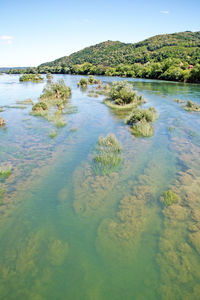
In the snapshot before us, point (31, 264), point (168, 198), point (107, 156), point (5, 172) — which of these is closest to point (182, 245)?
point (168, 198)

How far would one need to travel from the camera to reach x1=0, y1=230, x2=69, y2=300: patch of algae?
18.6ft

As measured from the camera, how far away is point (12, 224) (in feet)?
26.2

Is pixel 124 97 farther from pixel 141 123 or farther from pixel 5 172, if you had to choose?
pixel 5 172

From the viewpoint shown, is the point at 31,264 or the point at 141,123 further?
the point at 141,123

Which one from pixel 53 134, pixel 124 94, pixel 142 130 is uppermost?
pixel 124 94

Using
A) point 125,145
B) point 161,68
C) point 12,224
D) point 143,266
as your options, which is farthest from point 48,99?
point 161,68

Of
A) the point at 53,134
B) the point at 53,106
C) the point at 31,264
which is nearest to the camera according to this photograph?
the point at 31,264

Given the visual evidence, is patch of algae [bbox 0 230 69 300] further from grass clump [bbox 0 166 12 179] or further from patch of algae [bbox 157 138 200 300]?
grass clump [bbox 0 166 12 179]

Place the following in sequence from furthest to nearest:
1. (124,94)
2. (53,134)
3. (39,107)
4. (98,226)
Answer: (124,94) → (39,107) → (53,134) → (98,226)

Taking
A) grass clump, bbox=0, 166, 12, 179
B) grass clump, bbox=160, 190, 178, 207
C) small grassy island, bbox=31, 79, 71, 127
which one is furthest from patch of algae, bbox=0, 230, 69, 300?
small grassy island, bbox=31, 79, 71, 127

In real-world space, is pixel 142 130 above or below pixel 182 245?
above

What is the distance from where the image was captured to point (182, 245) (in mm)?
6926

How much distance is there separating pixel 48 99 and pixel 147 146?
2656 cm

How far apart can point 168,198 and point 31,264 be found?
6611 mm
